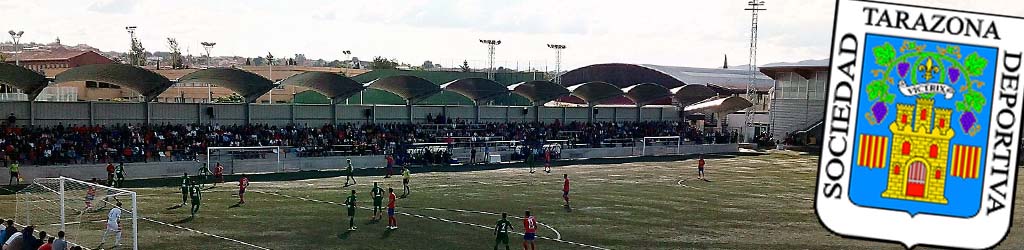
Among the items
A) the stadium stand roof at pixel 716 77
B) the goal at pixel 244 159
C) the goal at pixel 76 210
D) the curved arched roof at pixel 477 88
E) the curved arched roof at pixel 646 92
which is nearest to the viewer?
the goal at pixel 76 210

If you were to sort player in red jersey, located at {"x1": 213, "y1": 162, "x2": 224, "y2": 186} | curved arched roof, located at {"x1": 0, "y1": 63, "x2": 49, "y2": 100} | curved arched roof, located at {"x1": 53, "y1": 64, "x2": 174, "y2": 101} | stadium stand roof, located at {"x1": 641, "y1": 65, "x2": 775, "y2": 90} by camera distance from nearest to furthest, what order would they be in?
player in red jersey, located at {"x1": 213, "y1": 162, "x2": 224, "y2": 186} → curved arched roof, located at {"x1": 0, "y1": 63, "x2": 49, "y2": 100} → curved arched roof, located at {"x1": 53, "y1": 64, "x2": 174, "y2": 101} → stadium stand roof, located at {"x1": 641, "y1": 65, "x2": 775, "y2": 90}

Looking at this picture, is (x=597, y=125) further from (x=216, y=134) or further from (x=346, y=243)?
(x=346, y=243)

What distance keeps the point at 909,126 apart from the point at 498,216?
24.1 m

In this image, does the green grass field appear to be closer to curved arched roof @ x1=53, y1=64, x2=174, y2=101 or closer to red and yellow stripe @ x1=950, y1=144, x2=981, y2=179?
red and yellow stripe @ x1=950, y1=144, x2=981, y2=179

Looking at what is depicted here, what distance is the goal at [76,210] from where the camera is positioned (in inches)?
979

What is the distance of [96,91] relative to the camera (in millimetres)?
81812

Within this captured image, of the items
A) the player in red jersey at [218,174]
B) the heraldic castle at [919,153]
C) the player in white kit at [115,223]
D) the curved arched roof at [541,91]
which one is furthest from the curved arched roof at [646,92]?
the heraldic castle at [919,153]

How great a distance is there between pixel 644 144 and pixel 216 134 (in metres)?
30.2

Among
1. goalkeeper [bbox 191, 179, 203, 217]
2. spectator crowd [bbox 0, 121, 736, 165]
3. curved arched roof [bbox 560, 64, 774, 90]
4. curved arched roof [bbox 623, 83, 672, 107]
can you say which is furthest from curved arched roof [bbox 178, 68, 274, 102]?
curved arched roof [bbox 560, 64, 774, 90]

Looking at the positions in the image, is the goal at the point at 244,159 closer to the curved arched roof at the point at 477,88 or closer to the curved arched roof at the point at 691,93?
the curved arched roof at the point at 477,88

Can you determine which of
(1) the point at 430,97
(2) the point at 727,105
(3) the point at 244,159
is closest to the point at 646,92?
(2) the point at 727,105

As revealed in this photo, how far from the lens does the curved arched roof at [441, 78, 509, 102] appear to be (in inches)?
2608

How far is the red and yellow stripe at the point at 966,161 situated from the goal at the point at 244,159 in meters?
41.1

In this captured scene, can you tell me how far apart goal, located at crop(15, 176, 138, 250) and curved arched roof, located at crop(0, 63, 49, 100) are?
1596cm
